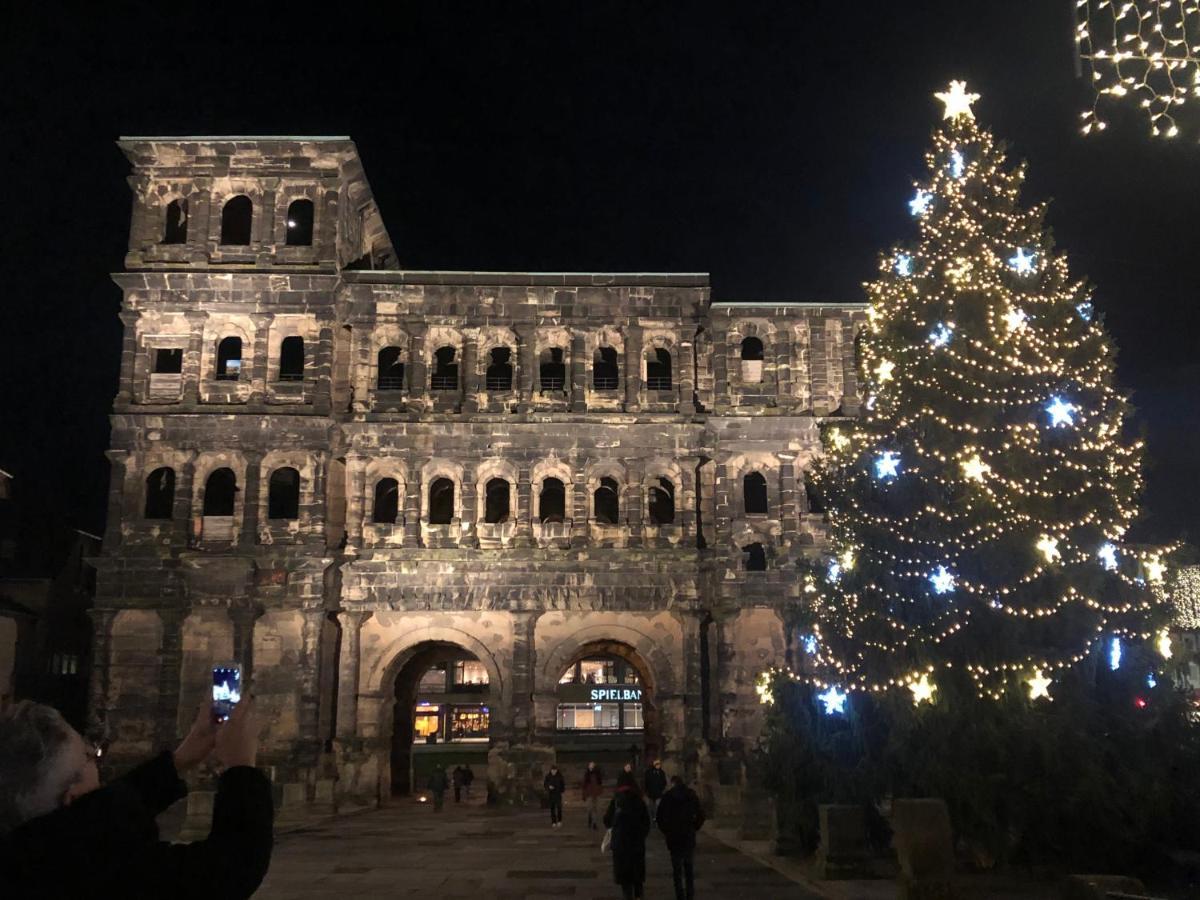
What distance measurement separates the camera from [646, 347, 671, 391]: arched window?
36.3m

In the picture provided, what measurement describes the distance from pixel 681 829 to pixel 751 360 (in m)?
Result: 24.6

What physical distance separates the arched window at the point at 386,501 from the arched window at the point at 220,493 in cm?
466

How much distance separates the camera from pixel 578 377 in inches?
1373

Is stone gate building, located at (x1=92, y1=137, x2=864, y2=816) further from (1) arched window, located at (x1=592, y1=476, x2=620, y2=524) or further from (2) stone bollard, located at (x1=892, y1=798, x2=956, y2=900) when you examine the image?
(2) stone bollard, located at (x1=892, y1=798, x2=956, y2=900)

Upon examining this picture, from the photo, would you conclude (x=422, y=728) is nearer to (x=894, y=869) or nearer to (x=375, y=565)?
(x=375, y=565)

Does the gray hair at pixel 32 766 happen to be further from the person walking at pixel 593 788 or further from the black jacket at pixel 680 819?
the person walking at pixel 593 788

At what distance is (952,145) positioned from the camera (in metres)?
18.9

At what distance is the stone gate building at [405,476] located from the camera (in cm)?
3200

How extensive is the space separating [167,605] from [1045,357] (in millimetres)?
25487

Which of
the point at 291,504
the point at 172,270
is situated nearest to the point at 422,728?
the point at 291,504

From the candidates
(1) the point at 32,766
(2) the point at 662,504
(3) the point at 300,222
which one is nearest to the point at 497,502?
(2) the point at 662,504

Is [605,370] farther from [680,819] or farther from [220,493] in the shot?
[680,819]

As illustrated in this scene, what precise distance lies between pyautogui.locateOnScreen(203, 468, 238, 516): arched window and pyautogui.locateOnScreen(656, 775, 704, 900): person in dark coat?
2490 cm

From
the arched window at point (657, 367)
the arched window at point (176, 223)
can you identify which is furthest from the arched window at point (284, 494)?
the arched window at point (657, 367)
